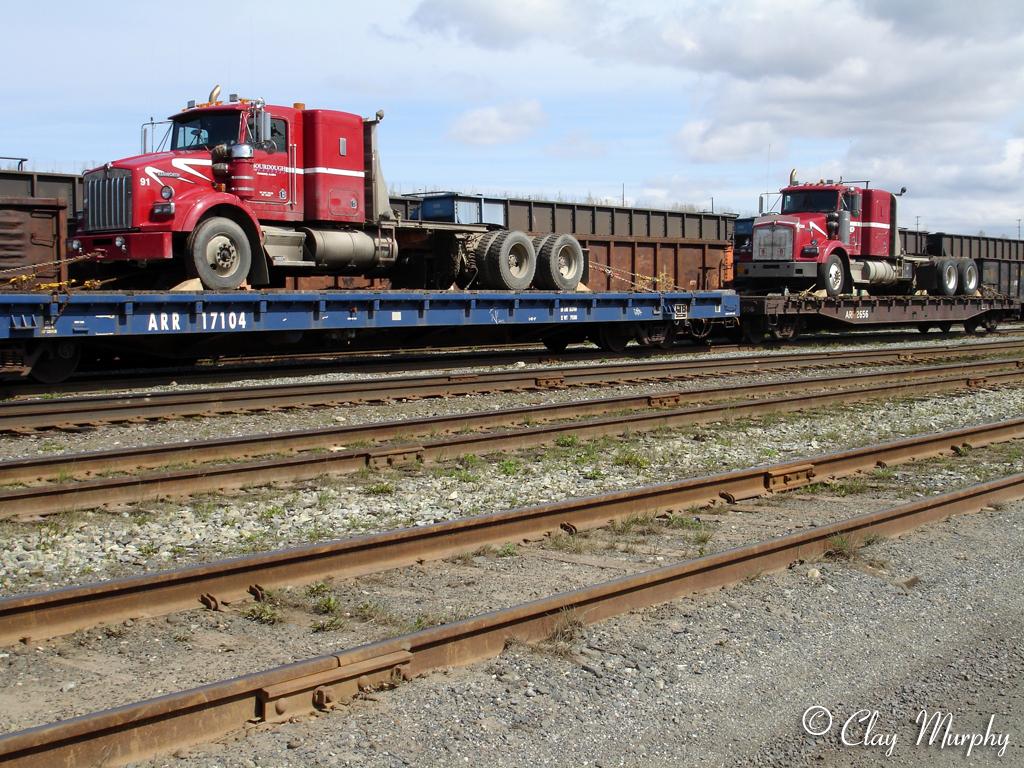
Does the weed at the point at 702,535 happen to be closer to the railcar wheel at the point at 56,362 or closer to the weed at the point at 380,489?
the weed at the point at 380,489

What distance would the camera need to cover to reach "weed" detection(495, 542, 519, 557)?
6234mm

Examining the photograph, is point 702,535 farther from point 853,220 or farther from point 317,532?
point 853,220

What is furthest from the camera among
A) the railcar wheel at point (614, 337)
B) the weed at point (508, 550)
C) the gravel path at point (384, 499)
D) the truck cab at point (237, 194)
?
the railcar wheel at point (614, 337)

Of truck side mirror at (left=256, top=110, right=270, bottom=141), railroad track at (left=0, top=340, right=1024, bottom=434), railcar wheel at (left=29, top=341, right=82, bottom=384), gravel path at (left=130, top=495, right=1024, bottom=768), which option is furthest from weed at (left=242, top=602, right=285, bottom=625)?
truck side mirror at (left=256, top=110, right=270, bottom=141)

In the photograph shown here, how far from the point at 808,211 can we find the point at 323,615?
831 inches

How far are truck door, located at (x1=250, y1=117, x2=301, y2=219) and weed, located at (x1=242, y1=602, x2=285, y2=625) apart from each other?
10048mm

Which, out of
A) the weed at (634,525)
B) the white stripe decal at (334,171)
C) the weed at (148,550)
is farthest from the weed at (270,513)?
the white stripe decal at (334,171)

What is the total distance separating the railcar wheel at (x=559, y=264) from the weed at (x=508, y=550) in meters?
11.9

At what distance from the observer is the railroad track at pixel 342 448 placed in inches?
288

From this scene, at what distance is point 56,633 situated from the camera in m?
4.69

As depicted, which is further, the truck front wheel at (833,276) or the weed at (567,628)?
the truck front wheel at (833,276)

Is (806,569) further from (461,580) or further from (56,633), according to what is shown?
(56,633)

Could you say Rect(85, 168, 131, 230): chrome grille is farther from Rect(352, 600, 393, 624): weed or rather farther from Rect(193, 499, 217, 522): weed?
Rect(352, 600, 393, 624): weed

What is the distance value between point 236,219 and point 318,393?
316 centimetres
